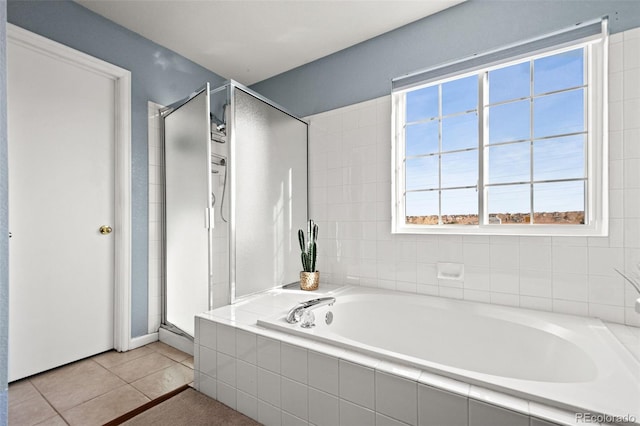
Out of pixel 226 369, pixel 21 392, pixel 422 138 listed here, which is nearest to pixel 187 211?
pixel 226 369

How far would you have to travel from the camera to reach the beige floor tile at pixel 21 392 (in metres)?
1.65

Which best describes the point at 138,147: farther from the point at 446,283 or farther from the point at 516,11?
the point at 516,11

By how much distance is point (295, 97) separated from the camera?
113 inches

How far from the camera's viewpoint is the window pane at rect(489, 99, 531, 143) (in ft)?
6.28

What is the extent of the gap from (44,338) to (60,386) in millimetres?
Result: 346

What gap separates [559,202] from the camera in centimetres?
181

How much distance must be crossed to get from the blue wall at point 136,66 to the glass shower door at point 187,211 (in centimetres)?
17

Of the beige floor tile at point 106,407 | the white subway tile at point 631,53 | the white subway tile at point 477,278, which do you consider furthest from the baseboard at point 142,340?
the white subway tile at point 631,53

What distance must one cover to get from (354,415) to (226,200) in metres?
1.40

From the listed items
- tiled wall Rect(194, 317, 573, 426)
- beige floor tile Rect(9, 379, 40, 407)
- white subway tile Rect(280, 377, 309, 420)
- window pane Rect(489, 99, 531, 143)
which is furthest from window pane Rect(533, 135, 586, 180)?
beige floor tile Rect(9, 379, 40, 407)

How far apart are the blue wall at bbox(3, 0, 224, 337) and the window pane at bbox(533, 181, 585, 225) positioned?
2.76m

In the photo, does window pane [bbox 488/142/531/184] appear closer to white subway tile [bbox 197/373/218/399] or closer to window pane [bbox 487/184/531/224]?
window pane [bbox 487/184/531/224]

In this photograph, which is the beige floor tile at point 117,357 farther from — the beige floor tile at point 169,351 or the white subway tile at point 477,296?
the white subway tile at point 477,296

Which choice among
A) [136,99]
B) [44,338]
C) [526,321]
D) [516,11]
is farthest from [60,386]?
[516,11]
